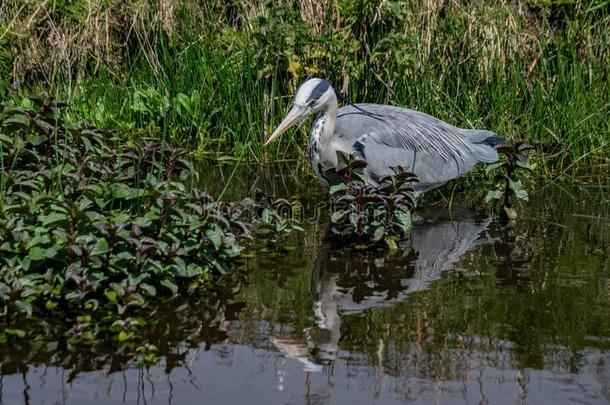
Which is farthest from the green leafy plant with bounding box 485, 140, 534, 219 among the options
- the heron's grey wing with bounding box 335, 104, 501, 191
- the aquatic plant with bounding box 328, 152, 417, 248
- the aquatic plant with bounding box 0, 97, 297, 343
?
the aquatic plant with bounding box 0, 97, 297, 343

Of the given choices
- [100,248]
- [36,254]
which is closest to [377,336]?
[100,248]

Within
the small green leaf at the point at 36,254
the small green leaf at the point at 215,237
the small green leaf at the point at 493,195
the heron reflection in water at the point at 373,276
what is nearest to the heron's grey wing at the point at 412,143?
the heron reflection in water at the point at 373,276

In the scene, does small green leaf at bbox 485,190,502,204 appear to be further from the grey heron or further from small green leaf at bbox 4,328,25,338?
small green leaf at bbox 4,328,25,338

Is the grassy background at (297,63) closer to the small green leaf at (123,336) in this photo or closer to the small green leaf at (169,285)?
the small green leaf at (169,285)

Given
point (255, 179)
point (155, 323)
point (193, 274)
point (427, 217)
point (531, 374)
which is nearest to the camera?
point (531, 374)

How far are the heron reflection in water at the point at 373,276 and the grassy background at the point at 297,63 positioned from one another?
1.42 meters

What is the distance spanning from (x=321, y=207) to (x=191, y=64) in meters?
1.88

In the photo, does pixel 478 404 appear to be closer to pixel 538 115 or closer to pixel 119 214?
pixel 119 214

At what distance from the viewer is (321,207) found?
6.60 m

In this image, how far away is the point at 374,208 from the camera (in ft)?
18.5

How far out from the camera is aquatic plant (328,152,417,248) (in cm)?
555

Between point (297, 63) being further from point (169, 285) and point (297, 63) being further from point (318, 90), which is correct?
point (169, 285)

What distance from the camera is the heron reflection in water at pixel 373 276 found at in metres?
4.33

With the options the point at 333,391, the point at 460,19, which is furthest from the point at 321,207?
the point at 333,391
